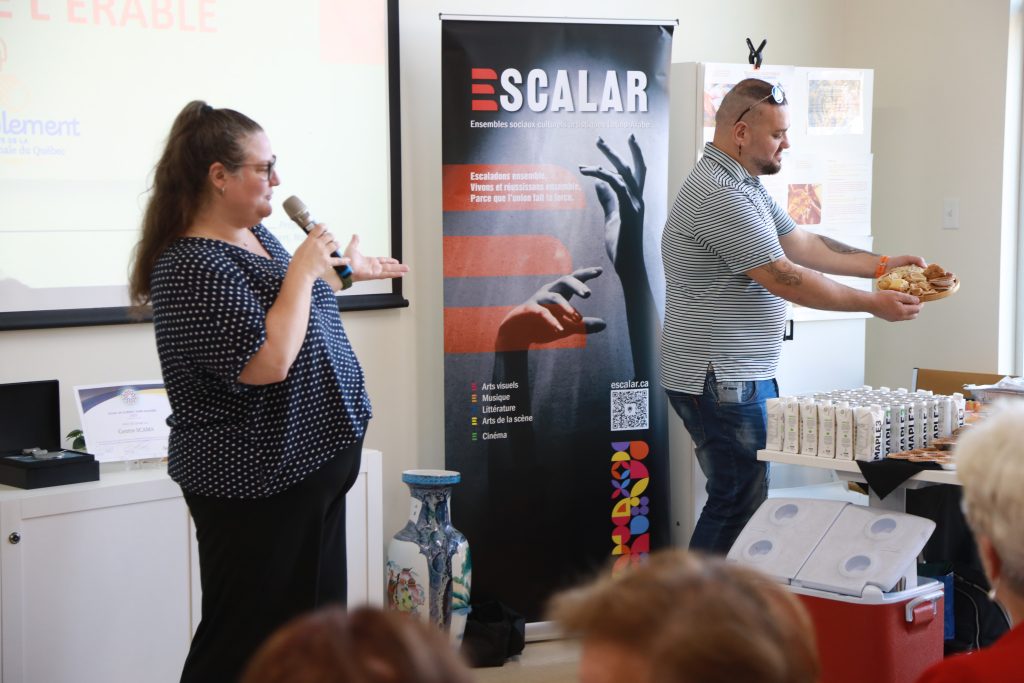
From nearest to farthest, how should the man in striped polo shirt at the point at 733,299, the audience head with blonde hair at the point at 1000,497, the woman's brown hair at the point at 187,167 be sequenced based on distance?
1. the audience head with blonde hair at the point at 1000,497
2. the woman's brown hair at the point at 187,167
3. the man in striped polo shirt at the point at 733,299

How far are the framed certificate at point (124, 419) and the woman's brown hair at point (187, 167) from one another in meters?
1.11

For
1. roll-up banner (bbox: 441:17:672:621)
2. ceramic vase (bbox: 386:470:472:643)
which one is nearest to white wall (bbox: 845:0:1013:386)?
roll-up banner (bbox: 441:17:672:621)

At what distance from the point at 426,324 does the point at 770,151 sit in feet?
4.35

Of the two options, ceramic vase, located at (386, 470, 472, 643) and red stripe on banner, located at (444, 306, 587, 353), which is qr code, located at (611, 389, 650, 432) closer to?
red stripe on banner, located at (444, 306, 587, 353)

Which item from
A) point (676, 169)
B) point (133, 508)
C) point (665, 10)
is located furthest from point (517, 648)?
point (665, 10)

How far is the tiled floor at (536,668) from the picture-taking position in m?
3.58

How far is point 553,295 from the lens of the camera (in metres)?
3.88

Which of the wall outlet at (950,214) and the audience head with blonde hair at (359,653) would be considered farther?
the wall outlet at (950,214)

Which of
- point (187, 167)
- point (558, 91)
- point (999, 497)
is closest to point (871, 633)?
point (999, 497)

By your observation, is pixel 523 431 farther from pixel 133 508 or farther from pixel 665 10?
pixel 665 10

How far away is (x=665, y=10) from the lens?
439 centimetres

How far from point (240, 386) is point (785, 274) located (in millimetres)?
1753

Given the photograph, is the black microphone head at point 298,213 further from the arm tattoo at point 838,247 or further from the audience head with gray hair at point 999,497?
the arm tattoo at point 838,247

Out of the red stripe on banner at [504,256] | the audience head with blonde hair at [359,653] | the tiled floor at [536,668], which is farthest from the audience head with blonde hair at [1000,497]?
the red stripe on banner at [504,256]
